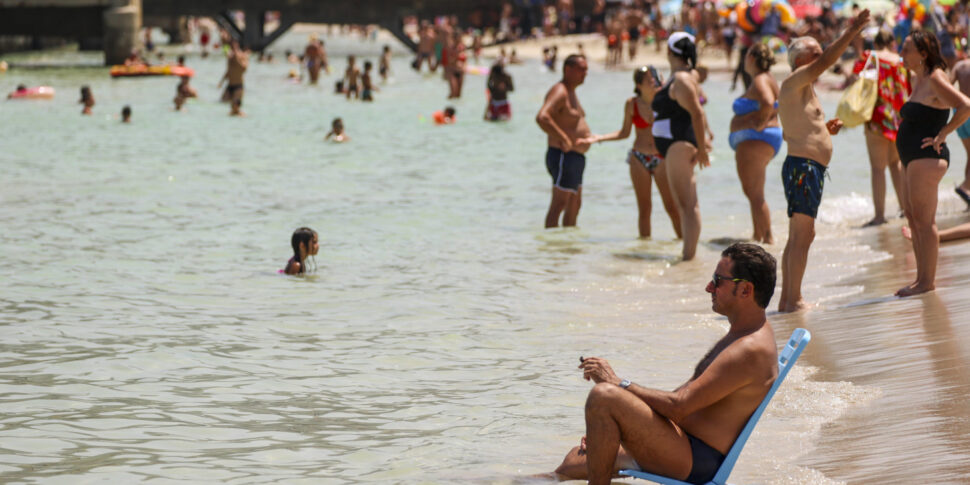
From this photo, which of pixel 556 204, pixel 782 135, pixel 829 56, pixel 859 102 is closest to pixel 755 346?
pixel 829 56

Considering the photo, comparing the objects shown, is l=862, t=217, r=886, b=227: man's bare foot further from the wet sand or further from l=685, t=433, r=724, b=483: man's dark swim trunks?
l=685, t=433, r=724, b=483: man's dark swim trunks

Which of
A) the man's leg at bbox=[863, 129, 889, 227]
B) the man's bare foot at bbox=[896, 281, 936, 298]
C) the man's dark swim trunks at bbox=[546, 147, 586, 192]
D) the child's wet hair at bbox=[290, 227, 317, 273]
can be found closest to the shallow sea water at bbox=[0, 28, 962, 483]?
the child's wet hair at bbox=[290, 227, 317, 273]

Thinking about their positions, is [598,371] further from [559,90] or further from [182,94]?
[182,94]

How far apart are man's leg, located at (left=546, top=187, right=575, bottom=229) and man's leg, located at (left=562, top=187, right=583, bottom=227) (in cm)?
4

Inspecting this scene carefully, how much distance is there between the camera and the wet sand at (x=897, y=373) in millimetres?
4762

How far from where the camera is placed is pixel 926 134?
739cm

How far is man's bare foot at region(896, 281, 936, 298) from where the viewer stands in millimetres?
7539

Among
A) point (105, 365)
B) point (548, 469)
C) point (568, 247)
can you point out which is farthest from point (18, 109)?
point (548, 469)

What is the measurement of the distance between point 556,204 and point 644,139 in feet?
4.84

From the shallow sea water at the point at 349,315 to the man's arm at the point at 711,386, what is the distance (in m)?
0.70

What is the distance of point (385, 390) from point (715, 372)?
8.57ft

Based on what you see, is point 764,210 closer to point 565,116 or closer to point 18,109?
point 565,116

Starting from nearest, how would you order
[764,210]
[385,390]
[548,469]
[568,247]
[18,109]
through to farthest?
[548,469], [385,390], [764,210], [568,247], [18,109]

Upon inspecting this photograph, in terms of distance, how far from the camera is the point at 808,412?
5.78 metres
